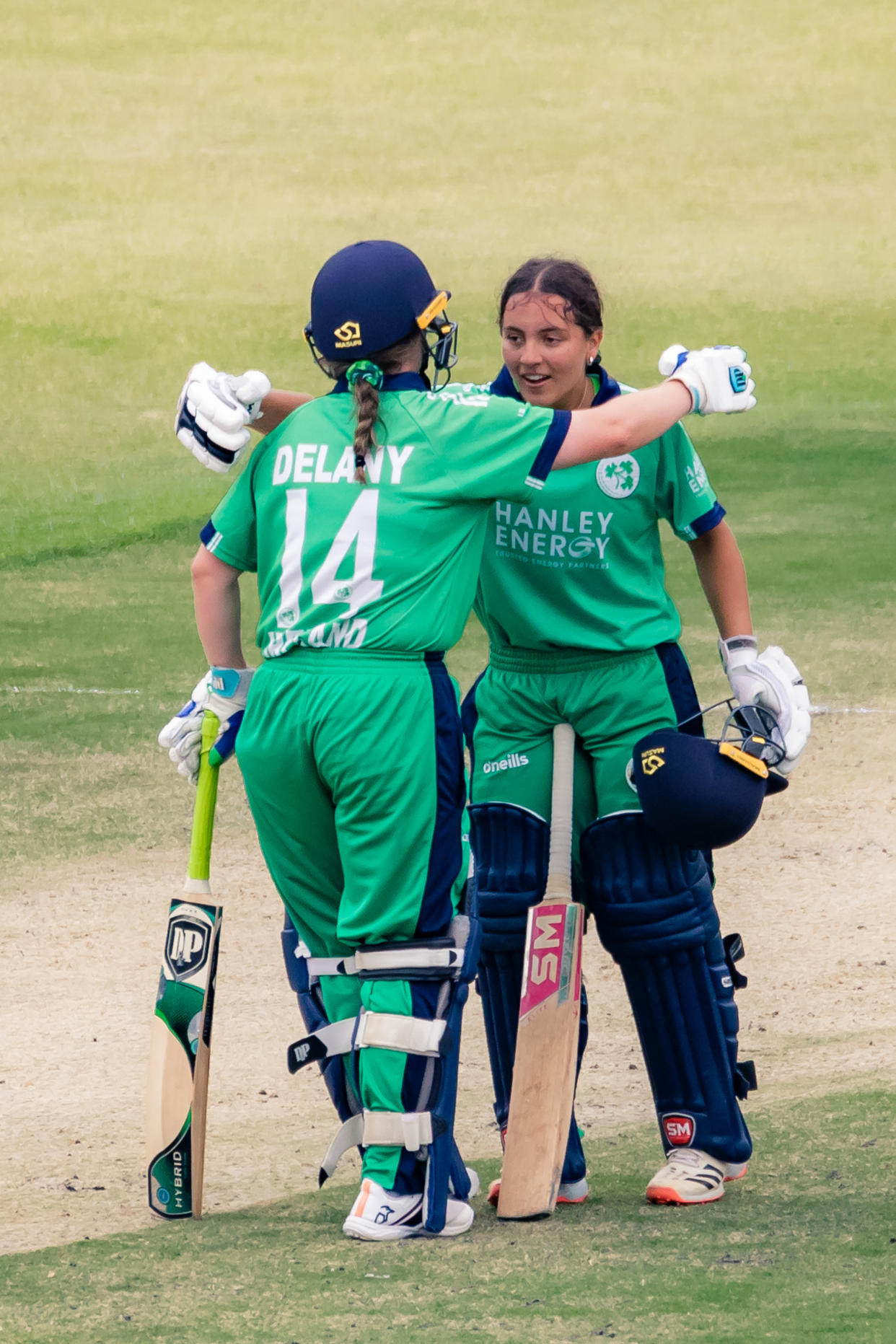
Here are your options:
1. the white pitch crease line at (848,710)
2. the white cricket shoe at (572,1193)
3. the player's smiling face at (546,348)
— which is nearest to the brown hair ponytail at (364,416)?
the player's smiling face at (546,348)

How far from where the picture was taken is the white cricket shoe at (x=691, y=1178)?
3.57 meters

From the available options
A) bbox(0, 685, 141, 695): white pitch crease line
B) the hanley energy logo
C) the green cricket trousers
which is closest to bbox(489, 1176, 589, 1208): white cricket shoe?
the green cricket trousers

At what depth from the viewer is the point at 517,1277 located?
2.91 meters

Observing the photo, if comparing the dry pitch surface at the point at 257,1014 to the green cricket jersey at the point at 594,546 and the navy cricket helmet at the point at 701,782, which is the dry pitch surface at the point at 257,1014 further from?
the green cricket jersey at the point at 594,546

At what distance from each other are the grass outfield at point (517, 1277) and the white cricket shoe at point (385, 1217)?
0.04 m

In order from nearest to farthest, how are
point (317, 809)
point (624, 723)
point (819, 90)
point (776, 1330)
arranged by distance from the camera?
1. point (776, 1330)
2. point (317, 809)
3. point (624, 723)
4. point (819, 90)

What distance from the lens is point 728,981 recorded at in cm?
374

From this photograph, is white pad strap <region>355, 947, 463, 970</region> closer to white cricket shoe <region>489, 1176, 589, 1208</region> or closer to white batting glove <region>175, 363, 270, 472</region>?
white cricket shoe <region>489, 1176, 589, 1208</region>

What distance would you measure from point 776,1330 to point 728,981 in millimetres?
1192

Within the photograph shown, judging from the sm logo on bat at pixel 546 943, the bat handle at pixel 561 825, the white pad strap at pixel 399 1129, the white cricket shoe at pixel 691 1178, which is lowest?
the white cricket shoe at pixel 691 1178

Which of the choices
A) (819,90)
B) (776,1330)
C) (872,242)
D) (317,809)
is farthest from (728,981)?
(819,90)

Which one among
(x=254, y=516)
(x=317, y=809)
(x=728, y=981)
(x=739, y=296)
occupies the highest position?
(x=739, y=296)

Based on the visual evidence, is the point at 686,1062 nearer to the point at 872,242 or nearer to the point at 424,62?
the point at 872,242

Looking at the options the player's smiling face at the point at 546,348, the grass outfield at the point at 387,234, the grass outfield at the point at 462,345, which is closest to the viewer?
the grass outfield at the point at 462,345
